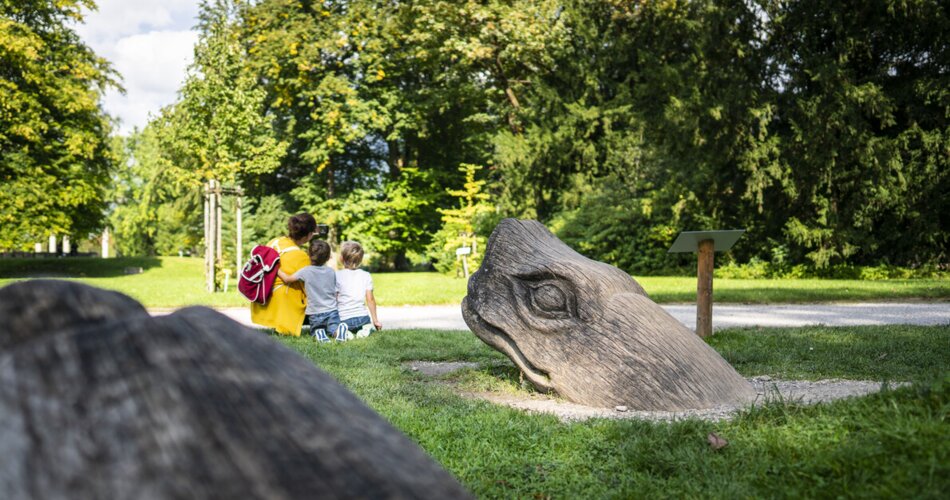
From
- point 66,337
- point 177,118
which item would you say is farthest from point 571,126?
point 66,337

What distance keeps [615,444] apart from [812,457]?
1161 millimetres

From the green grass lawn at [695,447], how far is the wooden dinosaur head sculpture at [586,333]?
57 centimetres

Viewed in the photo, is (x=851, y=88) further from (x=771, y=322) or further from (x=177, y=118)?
(x=177, y=118)

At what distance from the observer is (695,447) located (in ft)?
13.3

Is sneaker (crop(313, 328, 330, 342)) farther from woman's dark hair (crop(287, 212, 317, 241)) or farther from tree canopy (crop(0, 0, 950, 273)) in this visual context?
tree canopy (crop(0, 0, 950, 273))

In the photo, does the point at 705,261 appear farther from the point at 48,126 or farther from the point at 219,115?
the point at 48,126

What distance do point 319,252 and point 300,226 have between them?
0.44 m

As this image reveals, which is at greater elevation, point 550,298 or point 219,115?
point 219,115

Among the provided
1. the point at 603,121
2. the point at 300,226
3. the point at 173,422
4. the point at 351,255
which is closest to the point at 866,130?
the point at 603,121

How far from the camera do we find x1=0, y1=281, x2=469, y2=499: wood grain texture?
4.82 feet

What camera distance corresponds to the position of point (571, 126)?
28.9 metres

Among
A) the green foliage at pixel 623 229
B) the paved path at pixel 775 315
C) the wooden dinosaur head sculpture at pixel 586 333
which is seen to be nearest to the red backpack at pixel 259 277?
the paved path at pixel 775 315

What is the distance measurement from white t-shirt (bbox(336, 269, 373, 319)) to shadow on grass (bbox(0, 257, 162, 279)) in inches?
918

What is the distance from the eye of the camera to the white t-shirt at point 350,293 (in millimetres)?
10102
